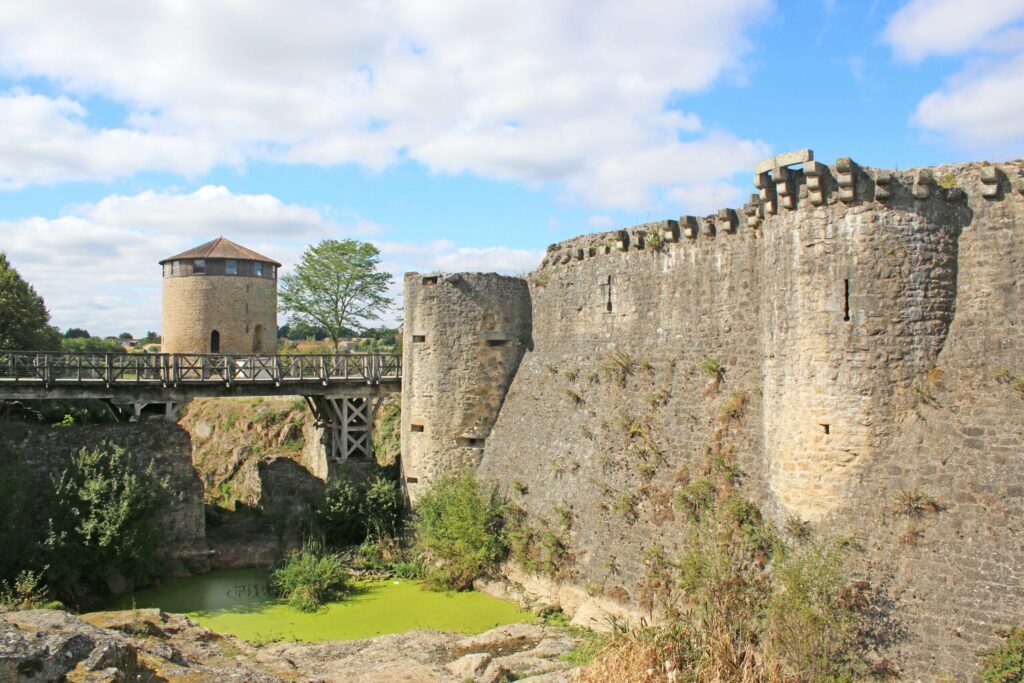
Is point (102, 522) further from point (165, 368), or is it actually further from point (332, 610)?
point (332, 610)

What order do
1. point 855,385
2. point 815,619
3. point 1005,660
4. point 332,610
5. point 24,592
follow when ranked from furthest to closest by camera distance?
point 332,610
point 24,592
point 855,385
point 815,619
point 1005,660

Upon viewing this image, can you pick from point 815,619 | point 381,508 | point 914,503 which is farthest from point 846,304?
point 381,508

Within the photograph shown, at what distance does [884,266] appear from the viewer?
9820 mm

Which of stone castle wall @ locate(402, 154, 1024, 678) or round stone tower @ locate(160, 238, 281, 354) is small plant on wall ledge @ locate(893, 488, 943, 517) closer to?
stone castle wall @ locate(402, 154, 1024, 678)

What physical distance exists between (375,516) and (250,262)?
1999 cm

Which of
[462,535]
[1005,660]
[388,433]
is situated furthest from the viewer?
[388,433]

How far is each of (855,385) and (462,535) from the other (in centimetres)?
870

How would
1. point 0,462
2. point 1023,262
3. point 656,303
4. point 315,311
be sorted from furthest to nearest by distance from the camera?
point 315,311 < point 0,462 < point 656,303 < point 1023,262

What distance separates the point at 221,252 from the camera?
34.8 m

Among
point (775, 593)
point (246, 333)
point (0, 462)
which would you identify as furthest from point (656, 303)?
A: point (246, 333)

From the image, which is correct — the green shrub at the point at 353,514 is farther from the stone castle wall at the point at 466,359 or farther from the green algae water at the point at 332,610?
the green algae water at the point at 332,610

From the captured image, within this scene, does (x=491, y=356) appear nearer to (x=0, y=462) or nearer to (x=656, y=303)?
(x=656, y=303)

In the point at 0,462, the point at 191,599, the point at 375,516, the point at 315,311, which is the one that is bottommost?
the point at 191,599

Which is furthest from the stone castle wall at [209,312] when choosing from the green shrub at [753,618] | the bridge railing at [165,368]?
the green shrub at [753,618]
